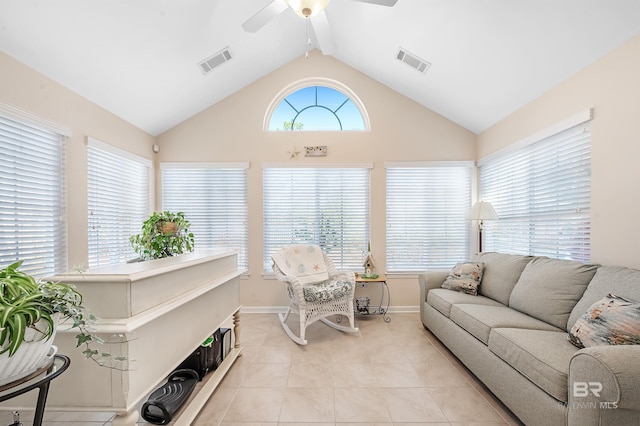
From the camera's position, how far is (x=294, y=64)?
161 inches

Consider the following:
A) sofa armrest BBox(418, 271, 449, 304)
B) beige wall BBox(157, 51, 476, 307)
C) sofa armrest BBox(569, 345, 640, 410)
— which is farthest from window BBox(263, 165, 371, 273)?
sofa armrest BBox(569, 345, 640, 410)

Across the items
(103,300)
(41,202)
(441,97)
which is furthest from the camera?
(441,97)

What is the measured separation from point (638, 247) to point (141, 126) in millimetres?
5025

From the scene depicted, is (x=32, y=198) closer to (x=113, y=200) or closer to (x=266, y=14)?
(x=113, y=200)

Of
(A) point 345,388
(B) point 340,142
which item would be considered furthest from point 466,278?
(B) point 340,142

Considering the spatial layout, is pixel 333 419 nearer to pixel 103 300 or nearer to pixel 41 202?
pixel 103 300

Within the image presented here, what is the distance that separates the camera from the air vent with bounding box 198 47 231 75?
10.5 feet

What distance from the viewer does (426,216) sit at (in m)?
4.14

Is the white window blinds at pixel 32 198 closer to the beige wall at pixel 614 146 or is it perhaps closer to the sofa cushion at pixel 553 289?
the sofa cushion at pixel 553 289

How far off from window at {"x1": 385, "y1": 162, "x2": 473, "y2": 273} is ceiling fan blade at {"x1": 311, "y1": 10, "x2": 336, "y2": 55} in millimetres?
1968

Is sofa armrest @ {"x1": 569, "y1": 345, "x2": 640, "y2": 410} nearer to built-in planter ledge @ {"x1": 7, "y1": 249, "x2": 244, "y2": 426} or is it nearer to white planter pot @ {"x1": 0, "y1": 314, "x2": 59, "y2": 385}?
built-in planter ledge @ {"x1": 7, "y1": 249, "x2": 244, "y2": 426}

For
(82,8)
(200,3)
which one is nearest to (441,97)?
(200,3)

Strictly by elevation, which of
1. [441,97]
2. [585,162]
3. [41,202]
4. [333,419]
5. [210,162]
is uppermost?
[441,97]

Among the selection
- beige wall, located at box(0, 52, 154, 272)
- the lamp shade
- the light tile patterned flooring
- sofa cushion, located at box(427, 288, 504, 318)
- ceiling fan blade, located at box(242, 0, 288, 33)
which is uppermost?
ceiling fan blade, located at box(242, 0, 288, 33)
